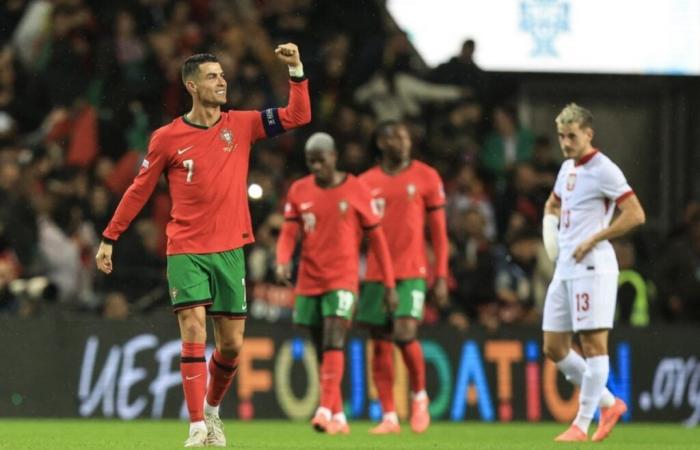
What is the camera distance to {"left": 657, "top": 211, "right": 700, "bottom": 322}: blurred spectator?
61.3ft

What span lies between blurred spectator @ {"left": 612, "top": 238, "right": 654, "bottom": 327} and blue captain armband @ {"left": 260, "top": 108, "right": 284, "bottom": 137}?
24.6 feet

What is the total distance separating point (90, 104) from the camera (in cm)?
2041

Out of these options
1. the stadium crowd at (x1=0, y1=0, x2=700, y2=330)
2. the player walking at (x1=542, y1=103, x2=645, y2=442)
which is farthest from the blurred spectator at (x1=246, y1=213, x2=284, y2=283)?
the player walking at (x1=542, y1=103, x2=645, y2=442)

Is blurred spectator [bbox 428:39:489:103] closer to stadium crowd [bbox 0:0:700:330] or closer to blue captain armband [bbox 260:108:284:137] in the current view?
stadium crowd [bbox 0:0:700:330]

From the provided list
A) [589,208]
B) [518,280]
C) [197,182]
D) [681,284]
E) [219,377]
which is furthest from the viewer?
[681,284]

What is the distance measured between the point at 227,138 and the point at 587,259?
2983 mm

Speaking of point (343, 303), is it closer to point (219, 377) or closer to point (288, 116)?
point (219, 377)

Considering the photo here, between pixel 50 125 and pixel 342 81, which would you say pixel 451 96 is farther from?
pixel 50 125

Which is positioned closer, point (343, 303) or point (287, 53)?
point (287, 53)

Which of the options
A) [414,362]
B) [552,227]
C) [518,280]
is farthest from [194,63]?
[518,280]

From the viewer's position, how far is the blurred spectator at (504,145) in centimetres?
2102

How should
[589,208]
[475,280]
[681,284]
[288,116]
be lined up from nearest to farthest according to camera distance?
[288,116]
[589,208]
[475,280]
[681,284]

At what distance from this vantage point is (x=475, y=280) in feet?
59.6

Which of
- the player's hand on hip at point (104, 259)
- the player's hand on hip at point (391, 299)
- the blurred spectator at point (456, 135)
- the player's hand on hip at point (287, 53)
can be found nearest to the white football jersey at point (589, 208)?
the player's hand on hip at point (391, 299)
